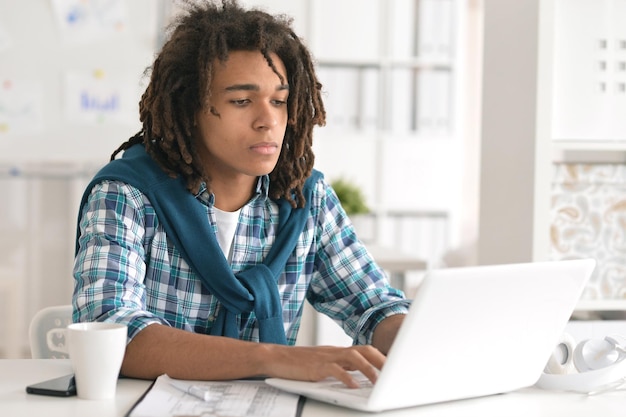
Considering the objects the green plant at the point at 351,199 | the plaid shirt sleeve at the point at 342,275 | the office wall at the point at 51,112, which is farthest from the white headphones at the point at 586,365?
the office wall at the point at 51,112

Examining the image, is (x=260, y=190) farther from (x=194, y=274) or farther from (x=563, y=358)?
(x=563, y=358)

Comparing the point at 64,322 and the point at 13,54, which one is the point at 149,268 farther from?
the point at 13,54

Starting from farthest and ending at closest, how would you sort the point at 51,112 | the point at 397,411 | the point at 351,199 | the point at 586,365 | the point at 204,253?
the point at 51,112
the point at 351,199
the point at 204,253
the point at 586,365
the point at 397,411

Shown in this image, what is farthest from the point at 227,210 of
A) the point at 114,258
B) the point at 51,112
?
the point at 51,112

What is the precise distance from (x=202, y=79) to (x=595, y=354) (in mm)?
794

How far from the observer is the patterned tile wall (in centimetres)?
229

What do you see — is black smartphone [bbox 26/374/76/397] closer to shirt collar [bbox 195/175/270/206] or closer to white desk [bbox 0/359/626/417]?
white desk [bbox 0/359/626/417]

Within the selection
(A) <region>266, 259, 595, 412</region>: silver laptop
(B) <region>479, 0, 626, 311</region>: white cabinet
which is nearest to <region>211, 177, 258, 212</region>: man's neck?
(A) <region>266, 259, 595, 412</region>: silver laptop

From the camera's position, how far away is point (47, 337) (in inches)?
69.6

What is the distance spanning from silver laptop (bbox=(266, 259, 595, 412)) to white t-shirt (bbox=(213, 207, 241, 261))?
1.47 ft

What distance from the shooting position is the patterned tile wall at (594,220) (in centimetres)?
229

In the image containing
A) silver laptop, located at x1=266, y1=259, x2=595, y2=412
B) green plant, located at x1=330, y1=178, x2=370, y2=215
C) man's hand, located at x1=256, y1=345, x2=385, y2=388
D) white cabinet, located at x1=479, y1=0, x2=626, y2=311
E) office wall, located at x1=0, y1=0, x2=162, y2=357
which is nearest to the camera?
silver laptop, located at x1=266, y1=259, x2=595, y2=412

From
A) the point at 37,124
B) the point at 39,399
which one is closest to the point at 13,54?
the point at 37,124

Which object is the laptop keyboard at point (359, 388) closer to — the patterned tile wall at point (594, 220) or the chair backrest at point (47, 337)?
the chair backrest at point (47, 337)
